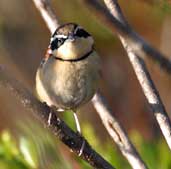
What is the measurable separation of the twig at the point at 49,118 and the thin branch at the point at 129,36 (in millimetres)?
228

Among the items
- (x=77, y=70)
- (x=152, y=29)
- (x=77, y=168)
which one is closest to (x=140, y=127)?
(x=152, y=29)

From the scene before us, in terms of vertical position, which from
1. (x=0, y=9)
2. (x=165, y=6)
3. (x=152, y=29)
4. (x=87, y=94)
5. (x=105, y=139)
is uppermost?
(x=165, y=6)

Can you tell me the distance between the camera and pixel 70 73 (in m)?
1.98

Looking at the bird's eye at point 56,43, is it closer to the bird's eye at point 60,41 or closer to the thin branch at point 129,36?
the bird's eye at point 60,41

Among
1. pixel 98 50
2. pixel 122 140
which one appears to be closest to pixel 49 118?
pixel 122 140

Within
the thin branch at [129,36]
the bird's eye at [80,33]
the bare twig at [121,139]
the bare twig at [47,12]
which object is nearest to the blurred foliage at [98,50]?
the bird's eye at [80,33]

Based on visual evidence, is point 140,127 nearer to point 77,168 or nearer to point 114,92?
point 114,92

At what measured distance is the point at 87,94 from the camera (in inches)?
76.2

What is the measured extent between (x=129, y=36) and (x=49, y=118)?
534mm

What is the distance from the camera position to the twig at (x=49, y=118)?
100 centimetres

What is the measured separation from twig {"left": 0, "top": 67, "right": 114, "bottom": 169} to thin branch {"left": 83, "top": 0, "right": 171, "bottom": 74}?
0.75ft

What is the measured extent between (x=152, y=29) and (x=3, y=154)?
260 cm

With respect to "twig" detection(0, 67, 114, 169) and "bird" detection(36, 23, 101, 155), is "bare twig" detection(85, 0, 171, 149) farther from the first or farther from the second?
"bird" detection(36, 23, 101, 155)

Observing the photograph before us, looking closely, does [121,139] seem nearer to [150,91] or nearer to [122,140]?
[122,140]
